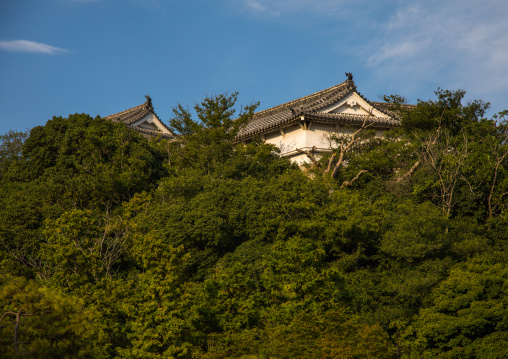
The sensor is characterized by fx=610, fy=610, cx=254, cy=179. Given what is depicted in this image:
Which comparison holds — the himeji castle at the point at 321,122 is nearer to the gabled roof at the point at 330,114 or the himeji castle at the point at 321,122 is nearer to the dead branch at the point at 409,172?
the gabled roof at the point at 330,114

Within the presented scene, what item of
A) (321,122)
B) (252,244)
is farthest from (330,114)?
(252,244)

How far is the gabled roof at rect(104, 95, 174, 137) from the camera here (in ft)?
105

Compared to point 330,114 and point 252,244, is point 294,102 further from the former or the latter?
point 252,244

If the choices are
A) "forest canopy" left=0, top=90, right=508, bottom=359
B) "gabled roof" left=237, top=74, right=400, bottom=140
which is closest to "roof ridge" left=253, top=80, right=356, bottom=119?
"gabled roof" left=237, top=74, right=400, bottom=140

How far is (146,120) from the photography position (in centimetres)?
3312

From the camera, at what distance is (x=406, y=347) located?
14805mm

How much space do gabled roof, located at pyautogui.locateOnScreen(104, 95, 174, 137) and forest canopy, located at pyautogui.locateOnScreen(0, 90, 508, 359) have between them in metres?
8.42

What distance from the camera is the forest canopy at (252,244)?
41.6ft

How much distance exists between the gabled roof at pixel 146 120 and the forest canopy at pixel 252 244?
8418 millimetres

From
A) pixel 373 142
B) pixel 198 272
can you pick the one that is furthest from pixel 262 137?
pixel 198 272

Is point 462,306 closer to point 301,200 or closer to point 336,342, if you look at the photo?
point 336,342

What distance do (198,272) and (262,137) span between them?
34.9 ft

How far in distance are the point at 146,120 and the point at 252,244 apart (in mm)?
17719

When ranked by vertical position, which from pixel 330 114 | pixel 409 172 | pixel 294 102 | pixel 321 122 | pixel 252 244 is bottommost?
pixel 252 244
